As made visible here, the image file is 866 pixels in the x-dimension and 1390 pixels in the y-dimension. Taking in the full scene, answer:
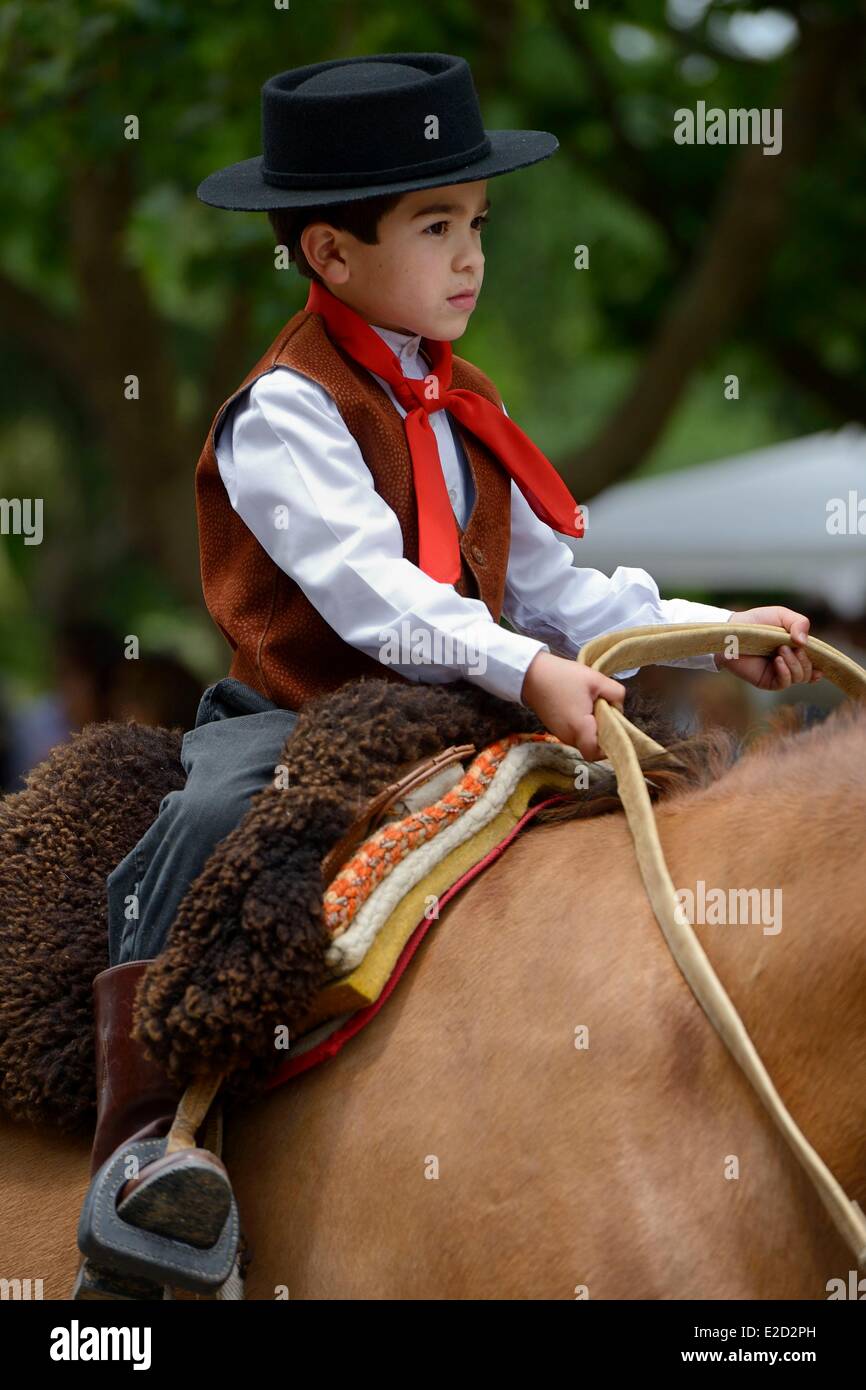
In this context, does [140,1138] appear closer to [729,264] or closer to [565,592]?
[565,592]

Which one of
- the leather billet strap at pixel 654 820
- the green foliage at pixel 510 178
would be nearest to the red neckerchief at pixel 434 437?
the leather billet strap at pixel 654 820

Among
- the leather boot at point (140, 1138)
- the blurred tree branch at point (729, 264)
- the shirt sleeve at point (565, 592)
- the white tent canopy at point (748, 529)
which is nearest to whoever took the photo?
the leather boot at point (140, 1138)

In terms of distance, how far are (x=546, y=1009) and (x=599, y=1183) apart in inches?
9.3

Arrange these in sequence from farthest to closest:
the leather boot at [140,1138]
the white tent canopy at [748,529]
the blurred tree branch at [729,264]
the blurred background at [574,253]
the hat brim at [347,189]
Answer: the white tent canopy at [748,529] → the blurred tree branch at [729,264] → the blurred background at [574,253] → the hat brim at [347,189] → the leather boot at [140,1138]

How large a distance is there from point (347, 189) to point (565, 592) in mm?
826

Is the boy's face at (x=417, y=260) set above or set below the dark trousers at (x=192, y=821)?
above

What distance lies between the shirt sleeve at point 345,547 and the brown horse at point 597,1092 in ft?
1.03

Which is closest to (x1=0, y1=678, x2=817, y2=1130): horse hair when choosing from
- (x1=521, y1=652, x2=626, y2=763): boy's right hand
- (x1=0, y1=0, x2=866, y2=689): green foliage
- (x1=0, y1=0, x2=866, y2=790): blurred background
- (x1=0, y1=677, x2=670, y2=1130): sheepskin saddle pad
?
(x1=0, y1=677, x2=670, y2=1130): sheepskin saddle pad

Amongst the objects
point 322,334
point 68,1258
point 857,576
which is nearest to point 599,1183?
point 68,1258

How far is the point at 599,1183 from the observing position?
2066mm

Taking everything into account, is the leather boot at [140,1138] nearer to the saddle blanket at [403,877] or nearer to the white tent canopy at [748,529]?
the saddle blanket at [403,877]

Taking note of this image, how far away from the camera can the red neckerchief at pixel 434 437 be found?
2598mm

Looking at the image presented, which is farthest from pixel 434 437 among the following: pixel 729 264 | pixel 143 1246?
pixel 729 264
